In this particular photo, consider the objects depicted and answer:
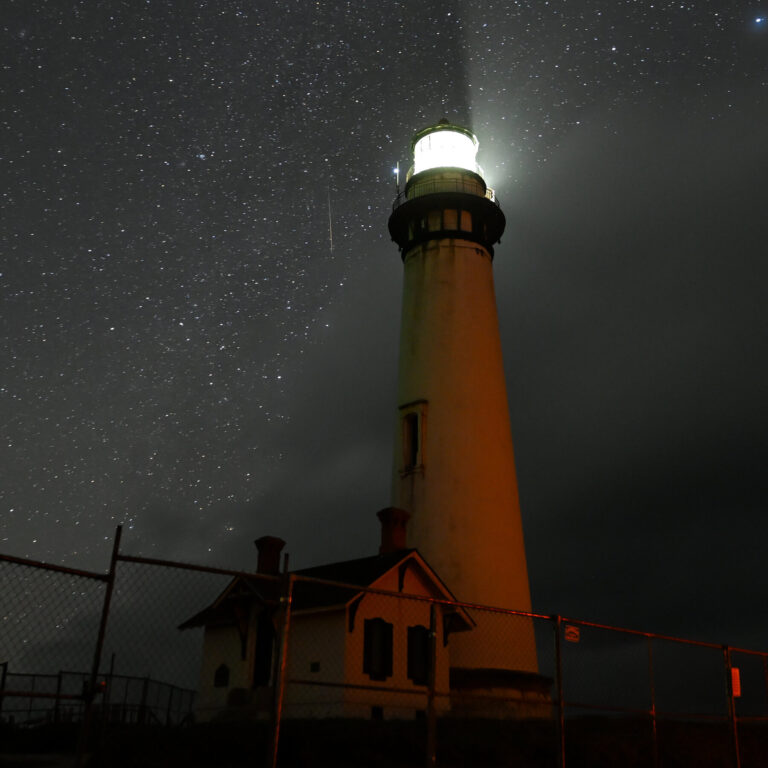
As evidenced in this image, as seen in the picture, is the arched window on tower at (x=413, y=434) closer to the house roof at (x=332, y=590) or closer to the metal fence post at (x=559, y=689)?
the house roof at (x=332, y=590)

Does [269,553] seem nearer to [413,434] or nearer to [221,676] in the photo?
[221,676]

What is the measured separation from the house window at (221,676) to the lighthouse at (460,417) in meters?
6.04

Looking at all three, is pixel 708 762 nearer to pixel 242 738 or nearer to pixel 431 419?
pixel 242 738

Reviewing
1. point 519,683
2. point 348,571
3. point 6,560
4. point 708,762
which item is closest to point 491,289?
point 348,571

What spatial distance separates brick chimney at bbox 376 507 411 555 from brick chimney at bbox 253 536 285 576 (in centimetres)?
352

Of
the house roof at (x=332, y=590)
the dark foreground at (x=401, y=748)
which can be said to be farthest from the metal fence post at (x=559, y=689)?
the house roof at (x=332, y=590)

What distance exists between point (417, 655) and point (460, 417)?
6538 mm

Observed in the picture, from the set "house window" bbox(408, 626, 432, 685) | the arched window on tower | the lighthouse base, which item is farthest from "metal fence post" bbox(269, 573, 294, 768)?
the arched window on tower

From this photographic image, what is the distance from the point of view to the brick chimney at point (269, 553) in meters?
24.4

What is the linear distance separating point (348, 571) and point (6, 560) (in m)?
16.2

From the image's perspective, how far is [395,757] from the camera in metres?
12.8

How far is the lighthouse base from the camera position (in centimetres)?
2069

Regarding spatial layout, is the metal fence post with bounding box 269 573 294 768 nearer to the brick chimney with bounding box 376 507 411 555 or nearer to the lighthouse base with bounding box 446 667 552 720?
the lighthouse base with bounding box 446 667 552 720

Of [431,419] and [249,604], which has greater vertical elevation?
[431,419]
